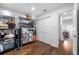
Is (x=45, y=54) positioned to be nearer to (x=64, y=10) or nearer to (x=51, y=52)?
(x=51, y=52)

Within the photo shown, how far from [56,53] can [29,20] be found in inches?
37.9

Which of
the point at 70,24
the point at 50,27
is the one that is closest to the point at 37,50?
the point at 50,27

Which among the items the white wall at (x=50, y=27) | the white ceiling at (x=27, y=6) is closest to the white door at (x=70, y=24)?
the white wall at (x=50, y=27)

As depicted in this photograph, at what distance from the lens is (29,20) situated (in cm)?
179

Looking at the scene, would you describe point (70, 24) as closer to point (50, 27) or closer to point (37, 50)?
point (50, 27)

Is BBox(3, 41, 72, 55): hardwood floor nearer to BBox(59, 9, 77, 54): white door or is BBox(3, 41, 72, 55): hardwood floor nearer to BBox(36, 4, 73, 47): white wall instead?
BBox(36, 4, 73, 47): white wall

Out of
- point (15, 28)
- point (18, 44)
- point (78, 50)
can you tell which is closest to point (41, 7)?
point (15, 28)

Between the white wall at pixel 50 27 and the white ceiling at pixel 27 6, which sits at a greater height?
the white ceiling at pixel 27 6

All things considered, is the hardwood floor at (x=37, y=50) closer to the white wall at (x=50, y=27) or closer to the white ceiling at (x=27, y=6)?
the white wall at (x=50, y=27)

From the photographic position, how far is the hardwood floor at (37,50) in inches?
69.2

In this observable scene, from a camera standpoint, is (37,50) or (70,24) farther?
(37,50)

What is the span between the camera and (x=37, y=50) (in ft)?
5.89

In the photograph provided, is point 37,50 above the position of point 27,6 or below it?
below

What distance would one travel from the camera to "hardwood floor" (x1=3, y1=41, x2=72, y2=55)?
1758mm
